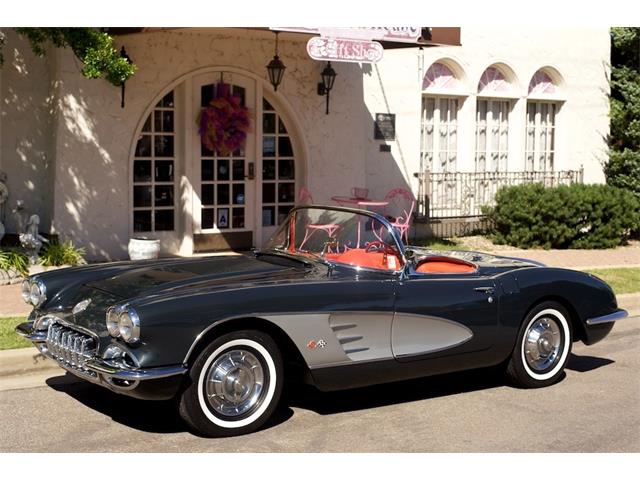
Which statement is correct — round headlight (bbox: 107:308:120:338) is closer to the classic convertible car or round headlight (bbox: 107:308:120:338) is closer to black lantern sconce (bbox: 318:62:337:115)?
the classic convertible car

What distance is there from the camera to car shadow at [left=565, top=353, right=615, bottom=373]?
7738mm

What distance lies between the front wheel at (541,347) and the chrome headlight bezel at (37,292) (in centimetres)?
343

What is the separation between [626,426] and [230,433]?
2.62 meters

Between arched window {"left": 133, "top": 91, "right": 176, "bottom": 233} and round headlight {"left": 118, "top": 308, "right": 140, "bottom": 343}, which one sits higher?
arched window {"left": 133, "top": 91, "right": 176, "bottom": 233}

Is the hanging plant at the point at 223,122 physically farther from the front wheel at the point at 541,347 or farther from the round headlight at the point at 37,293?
the front wheel at the point at 541,347

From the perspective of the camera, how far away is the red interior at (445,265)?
6742mm

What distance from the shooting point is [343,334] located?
5.93m

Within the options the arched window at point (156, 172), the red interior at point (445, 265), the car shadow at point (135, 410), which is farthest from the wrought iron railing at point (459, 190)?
the car shadow at point (135, 410)

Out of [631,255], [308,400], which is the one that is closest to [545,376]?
[308,400]

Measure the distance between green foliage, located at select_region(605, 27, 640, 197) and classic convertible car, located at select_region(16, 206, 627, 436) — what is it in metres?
10.8

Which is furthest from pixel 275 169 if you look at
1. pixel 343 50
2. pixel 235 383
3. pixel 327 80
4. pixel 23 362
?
pixel 235 383

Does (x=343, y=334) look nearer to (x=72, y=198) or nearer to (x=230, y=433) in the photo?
(x=230, y=433)

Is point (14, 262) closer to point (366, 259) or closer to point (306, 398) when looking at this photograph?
point (306, 398)

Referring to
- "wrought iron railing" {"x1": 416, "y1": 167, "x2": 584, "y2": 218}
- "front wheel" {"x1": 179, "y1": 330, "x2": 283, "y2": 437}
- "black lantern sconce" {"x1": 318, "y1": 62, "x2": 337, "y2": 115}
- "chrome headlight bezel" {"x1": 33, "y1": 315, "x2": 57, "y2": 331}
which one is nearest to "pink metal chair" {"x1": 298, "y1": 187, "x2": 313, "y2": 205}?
"black lantern sconce" {"x1": 318, "y1": 62, "x2": 337, "y2": 115}
